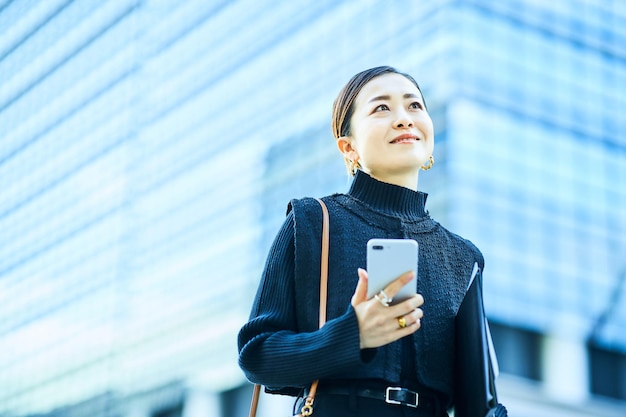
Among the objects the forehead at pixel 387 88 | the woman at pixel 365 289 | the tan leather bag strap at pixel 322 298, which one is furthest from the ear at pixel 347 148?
the tan leather bag strap at pixel 322 298

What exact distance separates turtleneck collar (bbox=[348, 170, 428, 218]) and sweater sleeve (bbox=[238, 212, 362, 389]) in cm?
23

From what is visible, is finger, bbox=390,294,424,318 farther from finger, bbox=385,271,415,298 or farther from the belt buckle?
the belt buckle

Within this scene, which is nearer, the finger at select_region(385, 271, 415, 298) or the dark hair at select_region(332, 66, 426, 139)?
the finger at select_region(385, 271, 415, 298)

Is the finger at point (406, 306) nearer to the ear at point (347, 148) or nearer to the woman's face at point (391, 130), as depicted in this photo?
the woman's face at point (391, 130)

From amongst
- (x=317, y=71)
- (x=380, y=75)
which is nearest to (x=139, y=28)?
(x=317, y=71)

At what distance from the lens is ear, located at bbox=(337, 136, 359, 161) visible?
3154 millimetres

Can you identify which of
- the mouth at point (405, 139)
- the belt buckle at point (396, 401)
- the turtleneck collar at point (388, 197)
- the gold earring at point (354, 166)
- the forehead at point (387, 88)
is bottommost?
the belt buckle at point (396, 401)

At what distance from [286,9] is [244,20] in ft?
11.2

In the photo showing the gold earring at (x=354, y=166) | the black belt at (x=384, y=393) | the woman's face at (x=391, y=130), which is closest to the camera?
the black belt at (x=384, y=393)

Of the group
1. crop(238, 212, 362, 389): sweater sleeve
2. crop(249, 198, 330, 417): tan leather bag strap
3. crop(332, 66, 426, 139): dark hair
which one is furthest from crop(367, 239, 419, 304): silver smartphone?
crop(332, 66, 426, 139): dark hair

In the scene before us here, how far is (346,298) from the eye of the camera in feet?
9.22

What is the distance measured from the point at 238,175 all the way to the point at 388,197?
166 ft

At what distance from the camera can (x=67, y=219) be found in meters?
62.2

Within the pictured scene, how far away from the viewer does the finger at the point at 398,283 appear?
2508 mm
